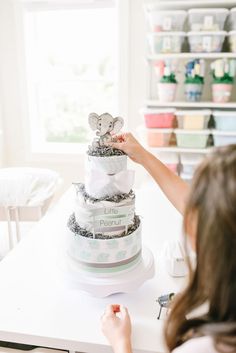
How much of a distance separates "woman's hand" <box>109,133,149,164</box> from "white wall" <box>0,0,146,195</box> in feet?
4.90

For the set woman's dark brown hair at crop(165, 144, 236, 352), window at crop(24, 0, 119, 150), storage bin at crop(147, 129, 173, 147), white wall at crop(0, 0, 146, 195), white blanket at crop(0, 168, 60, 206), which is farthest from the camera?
window at crop(24, 0, 119, 150)

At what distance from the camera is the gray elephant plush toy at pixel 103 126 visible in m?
1.08

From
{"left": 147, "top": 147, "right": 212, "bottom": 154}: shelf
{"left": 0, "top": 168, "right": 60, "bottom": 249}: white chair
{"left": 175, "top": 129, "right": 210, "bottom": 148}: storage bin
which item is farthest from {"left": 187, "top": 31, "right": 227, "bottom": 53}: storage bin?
{"left": 0, "top": 168, "right": 60, "bottom": 249}: white chair

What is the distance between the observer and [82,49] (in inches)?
112

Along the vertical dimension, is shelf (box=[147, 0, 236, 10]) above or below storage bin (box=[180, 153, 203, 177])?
above

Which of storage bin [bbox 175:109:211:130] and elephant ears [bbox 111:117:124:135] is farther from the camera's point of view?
storage bin [bbox 175:109:211:130]

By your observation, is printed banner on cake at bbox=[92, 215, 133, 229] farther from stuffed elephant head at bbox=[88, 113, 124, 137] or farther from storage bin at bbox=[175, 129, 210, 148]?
storage bin at bbox=[175, 129, 210, 148]

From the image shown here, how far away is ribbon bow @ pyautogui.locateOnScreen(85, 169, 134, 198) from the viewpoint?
1051mm

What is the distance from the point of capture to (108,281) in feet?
3.42

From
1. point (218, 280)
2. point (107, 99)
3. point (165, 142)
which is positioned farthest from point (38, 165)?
point (218, 280)

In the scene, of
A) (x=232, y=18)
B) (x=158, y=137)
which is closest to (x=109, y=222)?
(x=158, y=137)

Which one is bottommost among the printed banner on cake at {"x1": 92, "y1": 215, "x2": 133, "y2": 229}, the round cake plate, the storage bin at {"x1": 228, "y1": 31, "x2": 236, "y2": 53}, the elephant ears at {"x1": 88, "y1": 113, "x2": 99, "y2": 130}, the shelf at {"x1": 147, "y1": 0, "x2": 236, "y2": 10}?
the round cake plate

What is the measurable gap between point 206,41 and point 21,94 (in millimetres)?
1449

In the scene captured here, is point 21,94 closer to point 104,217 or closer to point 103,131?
point 103,131
